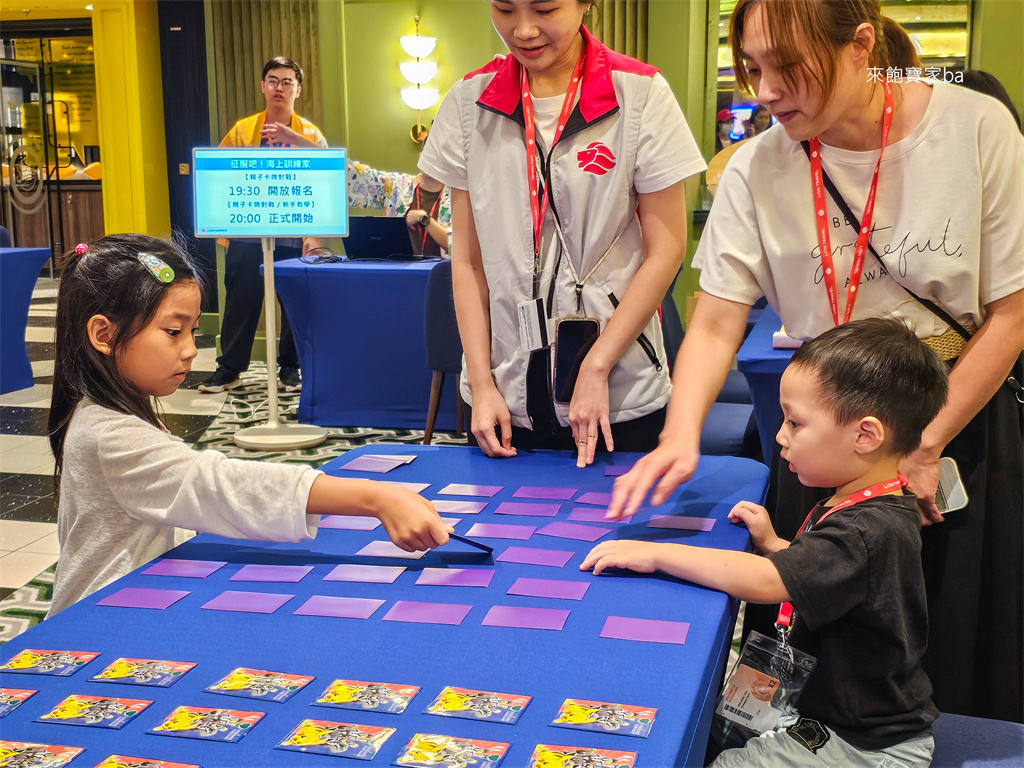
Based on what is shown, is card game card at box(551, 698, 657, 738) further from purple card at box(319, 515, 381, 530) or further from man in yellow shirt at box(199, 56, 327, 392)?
man in yellow shirt at box(199, 56, 327, 392)

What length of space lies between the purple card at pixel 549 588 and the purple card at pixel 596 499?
340 millimetres

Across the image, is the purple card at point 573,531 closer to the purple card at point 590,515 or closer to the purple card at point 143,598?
the purple card at point 590,515

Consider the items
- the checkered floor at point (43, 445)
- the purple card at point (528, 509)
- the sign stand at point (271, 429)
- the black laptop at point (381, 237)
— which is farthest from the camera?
the black laptop at point (381, 237)

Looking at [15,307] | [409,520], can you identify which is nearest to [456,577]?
[409,520]

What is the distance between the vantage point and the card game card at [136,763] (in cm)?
77

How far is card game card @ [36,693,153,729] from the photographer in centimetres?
84

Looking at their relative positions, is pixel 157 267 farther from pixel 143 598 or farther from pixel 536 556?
pixel 536 556

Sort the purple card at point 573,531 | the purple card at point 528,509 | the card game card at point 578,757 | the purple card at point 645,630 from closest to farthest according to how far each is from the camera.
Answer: the card game card at point 578,757, the purple card at point 645,630, the purple card at point 573,531, the purple card at point 528,509

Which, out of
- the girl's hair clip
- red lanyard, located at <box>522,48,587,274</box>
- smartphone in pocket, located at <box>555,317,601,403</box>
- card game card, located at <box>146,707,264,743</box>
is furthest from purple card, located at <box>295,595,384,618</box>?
red lanyard, located at <box>522,48,587,274</box>

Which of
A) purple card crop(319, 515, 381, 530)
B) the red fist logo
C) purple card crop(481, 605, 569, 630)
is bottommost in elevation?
purple card crop(319, 515, 381, 530)

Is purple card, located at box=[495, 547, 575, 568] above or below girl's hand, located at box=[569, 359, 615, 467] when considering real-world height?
below

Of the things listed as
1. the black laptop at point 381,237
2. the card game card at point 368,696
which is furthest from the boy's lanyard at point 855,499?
the black laptop at point 381,237

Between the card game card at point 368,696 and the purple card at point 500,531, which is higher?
the card game card at point 368,696

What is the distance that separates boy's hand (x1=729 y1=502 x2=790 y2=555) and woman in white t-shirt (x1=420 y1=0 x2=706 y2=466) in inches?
15.1
